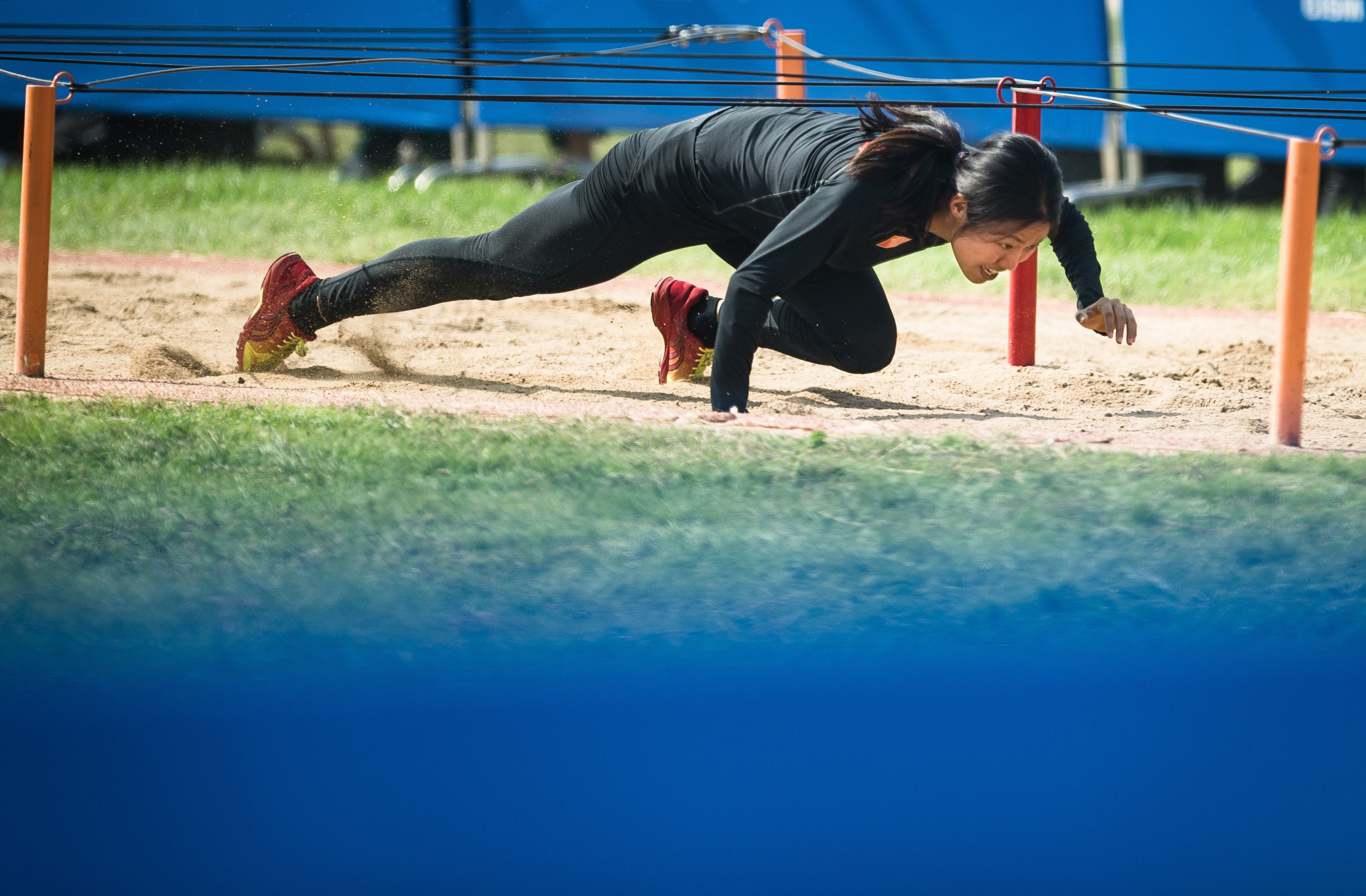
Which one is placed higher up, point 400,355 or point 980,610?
point 400,355

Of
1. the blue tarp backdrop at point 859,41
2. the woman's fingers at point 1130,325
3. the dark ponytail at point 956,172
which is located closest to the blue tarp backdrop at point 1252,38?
the blue tarp backdrop at point 859,41

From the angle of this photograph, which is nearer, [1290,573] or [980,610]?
[980,610]

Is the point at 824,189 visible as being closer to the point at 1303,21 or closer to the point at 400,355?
the point at 400,355

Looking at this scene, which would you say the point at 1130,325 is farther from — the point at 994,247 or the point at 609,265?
the point at 609,265

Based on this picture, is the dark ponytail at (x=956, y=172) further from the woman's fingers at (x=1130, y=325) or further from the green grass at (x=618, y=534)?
the green grass at (x=618, y=534)

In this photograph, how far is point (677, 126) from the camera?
3393 mm

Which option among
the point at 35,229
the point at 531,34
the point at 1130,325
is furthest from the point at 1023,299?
the point at 531,34

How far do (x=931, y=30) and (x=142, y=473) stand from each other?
697cm

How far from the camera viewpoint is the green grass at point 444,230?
263 inches

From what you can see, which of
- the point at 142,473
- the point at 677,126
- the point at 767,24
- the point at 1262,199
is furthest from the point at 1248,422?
the point at 1262,199

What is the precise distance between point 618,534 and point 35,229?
7.64 feet

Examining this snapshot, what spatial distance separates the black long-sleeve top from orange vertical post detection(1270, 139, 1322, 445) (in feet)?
1.37

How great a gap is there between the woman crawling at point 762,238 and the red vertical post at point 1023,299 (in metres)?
0.84

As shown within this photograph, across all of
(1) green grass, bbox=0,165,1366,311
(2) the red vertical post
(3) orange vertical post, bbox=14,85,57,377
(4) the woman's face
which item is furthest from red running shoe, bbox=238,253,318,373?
(1) green grass, bbox=0,165,1366,311
